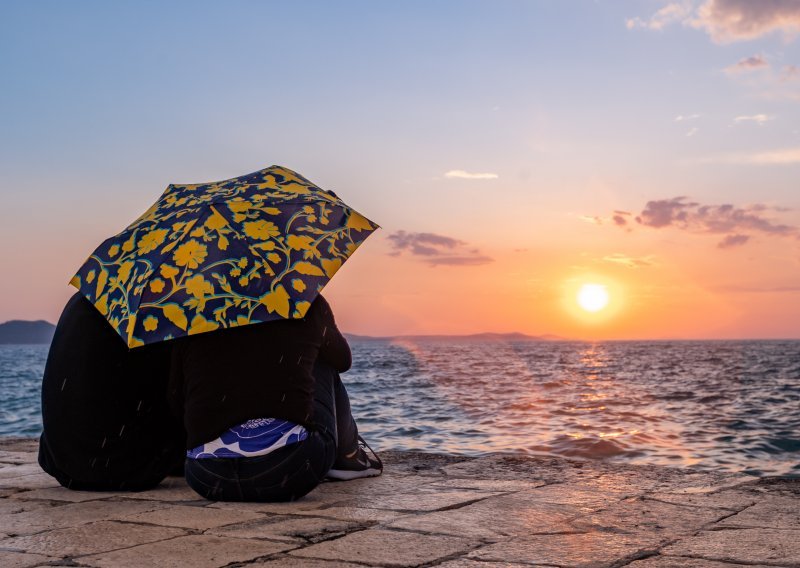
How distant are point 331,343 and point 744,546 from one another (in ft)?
6.26

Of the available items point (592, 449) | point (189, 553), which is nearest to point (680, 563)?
point (189, 553)

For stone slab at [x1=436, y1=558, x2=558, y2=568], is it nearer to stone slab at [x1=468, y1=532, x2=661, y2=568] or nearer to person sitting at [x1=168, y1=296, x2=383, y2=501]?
stone slab at [x1=468, y1=532, x2=661, y2=568]

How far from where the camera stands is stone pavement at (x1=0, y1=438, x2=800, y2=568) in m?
2.73

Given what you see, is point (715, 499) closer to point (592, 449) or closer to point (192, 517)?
point (192, 517)

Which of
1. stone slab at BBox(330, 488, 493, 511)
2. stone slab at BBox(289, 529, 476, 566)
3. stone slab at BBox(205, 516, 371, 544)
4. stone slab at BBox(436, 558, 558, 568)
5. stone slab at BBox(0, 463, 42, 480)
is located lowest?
stone slab at BBox(0, 463, 42, 480)

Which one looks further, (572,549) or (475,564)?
(572,549)

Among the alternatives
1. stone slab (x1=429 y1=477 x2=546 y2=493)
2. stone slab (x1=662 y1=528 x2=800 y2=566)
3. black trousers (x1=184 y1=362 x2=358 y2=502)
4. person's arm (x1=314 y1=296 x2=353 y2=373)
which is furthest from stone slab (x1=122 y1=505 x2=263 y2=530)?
stone slab (x1=662 y1=528 x2=800 y2=566)

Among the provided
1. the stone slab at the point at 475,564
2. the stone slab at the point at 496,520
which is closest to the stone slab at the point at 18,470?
the stone slab at the point at 496,520

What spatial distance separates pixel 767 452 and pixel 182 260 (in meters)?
8.09

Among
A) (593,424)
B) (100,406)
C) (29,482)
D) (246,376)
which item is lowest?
(593,424)

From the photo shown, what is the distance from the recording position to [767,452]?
30.8ft

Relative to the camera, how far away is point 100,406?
378 cm

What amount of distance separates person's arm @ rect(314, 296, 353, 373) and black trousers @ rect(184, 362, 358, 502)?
132mm

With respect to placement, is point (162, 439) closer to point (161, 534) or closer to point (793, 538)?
point (161, 534)
